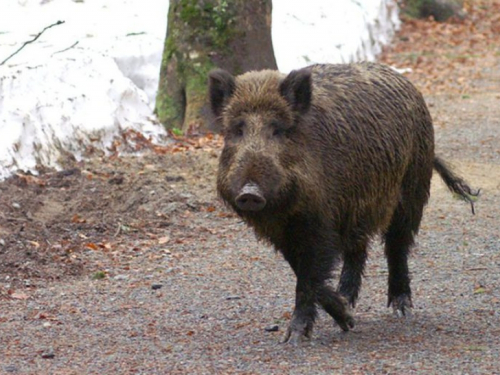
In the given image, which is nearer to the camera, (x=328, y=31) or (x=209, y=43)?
(x=209, y=43)

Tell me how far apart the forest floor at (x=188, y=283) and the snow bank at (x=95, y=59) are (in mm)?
466

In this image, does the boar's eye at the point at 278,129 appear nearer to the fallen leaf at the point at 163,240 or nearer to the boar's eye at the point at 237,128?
the boar's eye at the point at 237,128

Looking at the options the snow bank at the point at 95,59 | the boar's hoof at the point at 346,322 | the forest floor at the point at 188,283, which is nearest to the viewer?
the forest floor at the point at 188,283

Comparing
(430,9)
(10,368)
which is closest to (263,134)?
(10,368)

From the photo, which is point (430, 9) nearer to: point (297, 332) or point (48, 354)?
point (297, 332)

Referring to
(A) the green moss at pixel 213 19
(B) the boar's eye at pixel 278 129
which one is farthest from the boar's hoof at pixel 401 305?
(A) the green moss at pixel 213 19

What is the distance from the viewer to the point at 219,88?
677cm

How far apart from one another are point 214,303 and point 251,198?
199 centimetres

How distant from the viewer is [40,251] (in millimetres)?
9039

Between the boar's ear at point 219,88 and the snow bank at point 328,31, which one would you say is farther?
the snow bank at point 328,31

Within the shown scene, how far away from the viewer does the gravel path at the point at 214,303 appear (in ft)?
20.2

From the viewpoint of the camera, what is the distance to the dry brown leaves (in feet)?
62.6

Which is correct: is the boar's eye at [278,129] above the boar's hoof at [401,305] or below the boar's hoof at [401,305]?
above

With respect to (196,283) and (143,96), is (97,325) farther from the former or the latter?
(143,96)
